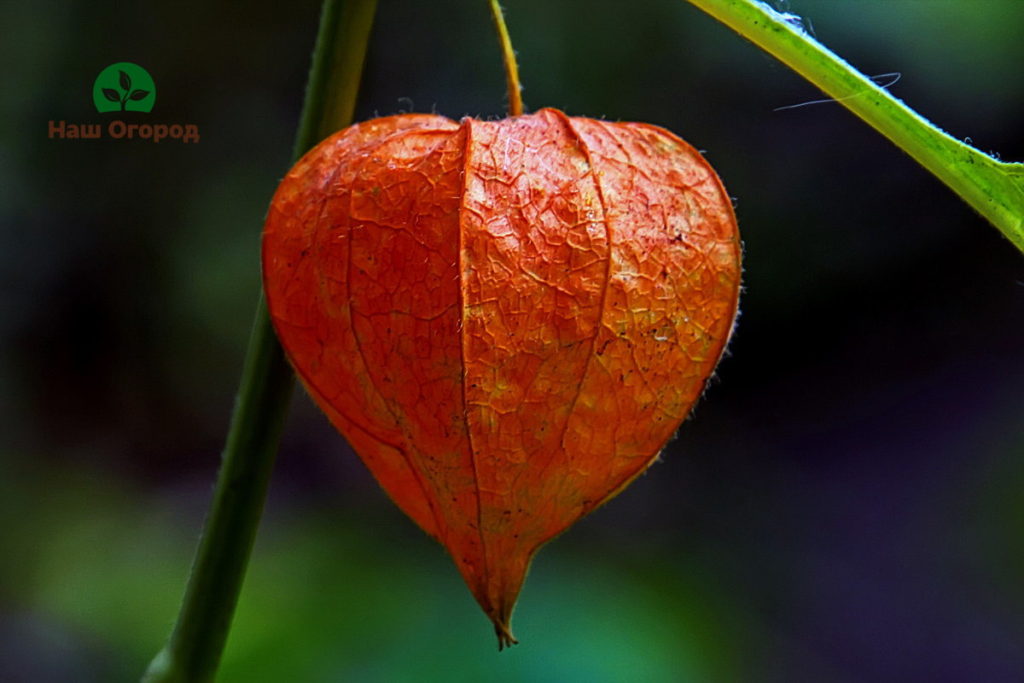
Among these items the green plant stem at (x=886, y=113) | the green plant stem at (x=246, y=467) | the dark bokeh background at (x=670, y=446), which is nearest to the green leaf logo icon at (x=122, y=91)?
the green plant stem at (x=246, y=467)

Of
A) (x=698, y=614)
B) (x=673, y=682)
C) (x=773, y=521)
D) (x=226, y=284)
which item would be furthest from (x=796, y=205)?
(x=226, y=284)

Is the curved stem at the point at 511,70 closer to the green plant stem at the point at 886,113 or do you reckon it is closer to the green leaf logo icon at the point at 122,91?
the green plant stem at the point at 886,113

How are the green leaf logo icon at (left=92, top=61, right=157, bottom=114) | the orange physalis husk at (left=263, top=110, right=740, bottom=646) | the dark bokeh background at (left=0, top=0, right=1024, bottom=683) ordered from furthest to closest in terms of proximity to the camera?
the dark bokeh background at (left=0, top=0, right=1024, bottom=683), the green leaf logo icon at (left=92, top=61, right=157, bottom=114), the orange physalis husk at (left=263, top=110, right=740, bottom=646)

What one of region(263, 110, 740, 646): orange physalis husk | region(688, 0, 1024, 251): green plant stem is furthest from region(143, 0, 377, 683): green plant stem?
region(688, 0, 1024, 251): green plant stem

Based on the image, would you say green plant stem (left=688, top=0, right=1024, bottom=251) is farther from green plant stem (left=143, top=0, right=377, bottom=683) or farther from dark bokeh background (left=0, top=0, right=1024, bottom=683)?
dark bokeh background (left=0, top=0, right=1024, bottom=683)

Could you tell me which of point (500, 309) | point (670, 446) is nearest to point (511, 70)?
point (500, 309)
